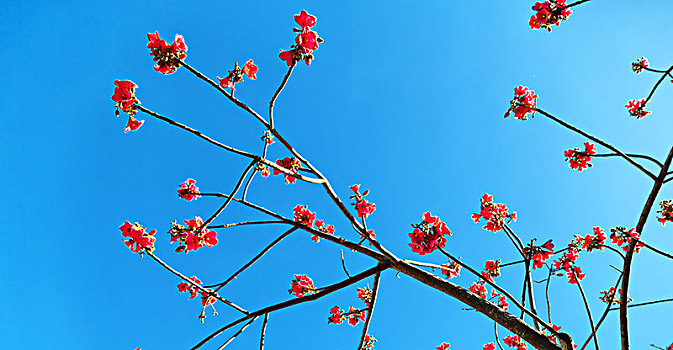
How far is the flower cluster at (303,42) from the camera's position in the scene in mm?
2566

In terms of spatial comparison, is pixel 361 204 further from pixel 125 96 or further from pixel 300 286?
pixel 125 96

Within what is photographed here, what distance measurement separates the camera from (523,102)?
3.97m

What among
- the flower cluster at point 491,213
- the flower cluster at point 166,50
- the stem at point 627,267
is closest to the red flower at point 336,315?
the flower cluster at point 491,213

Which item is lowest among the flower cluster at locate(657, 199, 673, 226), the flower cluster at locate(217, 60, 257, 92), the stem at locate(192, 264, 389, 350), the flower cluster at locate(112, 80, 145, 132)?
the stem at locate(192, 264, 389, 350)

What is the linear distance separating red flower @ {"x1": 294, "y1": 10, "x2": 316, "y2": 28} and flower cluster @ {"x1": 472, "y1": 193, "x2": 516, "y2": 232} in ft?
9.01

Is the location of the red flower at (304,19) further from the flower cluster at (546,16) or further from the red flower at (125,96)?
the flower cluster at (546,16)

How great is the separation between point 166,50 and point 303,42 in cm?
97

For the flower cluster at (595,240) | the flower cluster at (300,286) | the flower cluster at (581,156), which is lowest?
the flower cluster at (300,286)

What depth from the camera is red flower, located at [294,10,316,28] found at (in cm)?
262

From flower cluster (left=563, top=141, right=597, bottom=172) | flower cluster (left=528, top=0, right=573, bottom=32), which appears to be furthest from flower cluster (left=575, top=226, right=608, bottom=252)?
flower cluster (left=528, top=0, right=573, bottom=32)

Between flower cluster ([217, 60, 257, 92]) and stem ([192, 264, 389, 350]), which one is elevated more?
flower cluster ([217, 60, 257, 92])

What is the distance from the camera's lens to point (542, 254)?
12.1ft

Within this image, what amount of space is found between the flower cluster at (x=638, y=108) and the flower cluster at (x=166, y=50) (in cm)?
588

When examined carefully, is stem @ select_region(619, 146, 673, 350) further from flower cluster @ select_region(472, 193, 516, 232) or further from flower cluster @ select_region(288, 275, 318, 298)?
flower cluster @ select_region(288, 275, 318, 298)
